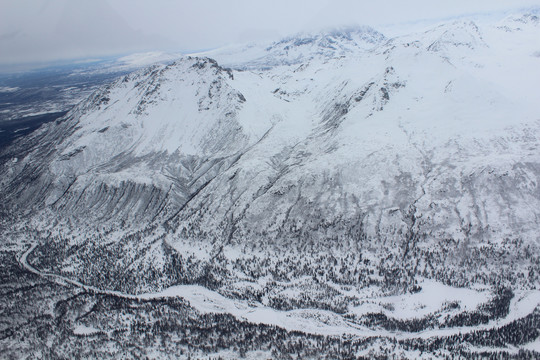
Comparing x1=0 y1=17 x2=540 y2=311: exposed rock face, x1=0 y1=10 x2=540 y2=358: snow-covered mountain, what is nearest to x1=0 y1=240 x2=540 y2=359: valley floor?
x1=0 y1=10 x2=540 y2=358: snow-covered mountain

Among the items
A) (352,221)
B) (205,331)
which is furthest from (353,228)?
(205,331)

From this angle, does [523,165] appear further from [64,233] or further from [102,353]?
[64,233]

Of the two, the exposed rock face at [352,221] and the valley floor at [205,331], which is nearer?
the valley floor at [205,331]

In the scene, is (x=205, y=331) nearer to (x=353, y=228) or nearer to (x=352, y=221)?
(x=353, y=228)

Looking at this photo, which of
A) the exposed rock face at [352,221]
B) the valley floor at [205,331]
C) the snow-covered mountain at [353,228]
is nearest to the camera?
the valley floor at [205,331]

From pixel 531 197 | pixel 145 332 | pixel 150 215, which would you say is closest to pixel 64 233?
pixel 150 215

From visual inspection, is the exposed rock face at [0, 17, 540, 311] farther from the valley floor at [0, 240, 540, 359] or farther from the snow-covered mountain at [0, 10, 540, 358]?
the valley floor at [0, 240, 540, 359]

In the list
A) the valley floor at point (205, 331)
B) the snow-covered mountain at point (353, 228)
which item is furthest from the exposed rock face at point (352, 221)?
the valley floor at point (205, 331)

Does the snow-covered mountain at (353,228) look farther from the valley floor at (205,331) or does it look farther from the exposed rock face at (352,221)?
the valley floor at (205,331)

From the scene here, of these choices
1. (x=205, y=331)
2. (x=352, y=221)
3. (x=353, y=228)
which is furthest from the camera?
(x=352, y=221)

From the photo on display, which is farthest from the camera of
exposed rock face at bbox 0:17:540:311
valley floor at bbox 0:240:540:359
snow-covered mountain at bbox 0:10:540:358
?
exposed rock face at bbox 0:17:540:311

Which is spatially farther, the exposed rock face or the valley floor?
the exposed rock face
